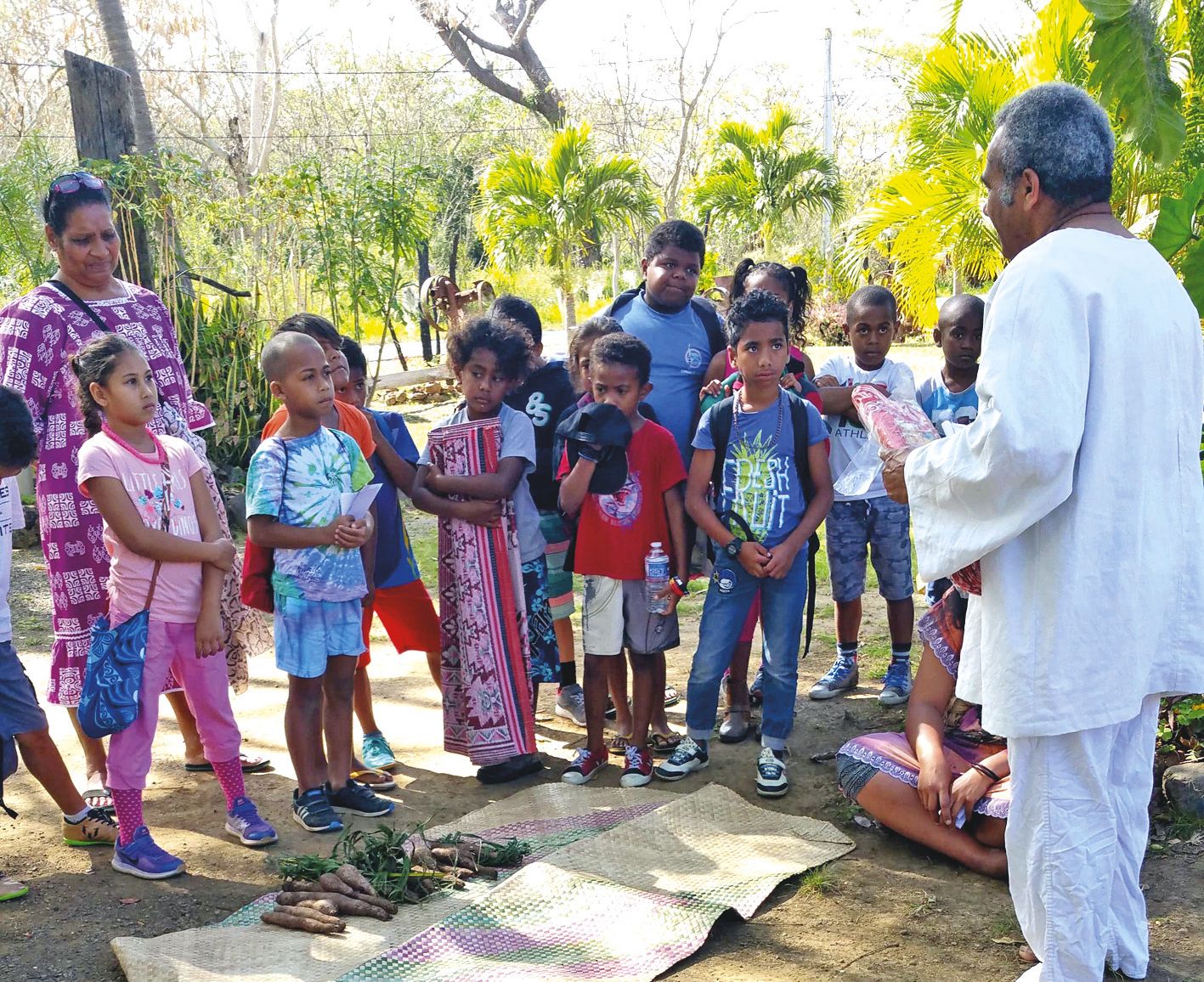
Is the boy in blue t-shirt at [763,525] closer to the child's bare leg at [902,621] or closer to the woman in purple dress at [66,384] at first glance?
the child's bare leg at [902,621]

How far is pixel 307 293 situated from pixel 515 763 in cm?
835

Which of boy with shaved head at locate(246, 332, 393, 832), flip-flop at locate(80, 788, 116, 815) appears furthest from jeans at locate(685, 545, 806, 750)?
flip-flop at locate(80, 788, 116, 815)

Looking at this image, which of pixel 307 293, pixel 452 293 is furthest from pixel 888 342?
pixel 452 293

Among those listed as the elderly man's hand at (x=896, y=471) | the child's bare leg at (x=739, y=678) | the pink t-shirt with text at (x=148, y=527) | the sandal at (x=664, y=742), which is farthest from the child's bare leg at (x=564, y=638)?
the elderly man's hand at (x=896, y=471)

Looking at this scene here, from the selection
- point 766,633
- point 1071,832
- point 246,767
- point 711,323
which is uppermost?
point 711,323

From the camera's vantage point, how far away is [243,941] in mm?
3064

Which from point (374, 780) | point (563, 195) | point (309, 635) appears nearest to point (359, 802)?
point (374, 780)

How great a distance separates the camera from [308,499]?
383cm

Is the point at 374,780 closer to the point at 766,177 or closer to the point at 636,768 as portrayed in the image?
the point at 636,768

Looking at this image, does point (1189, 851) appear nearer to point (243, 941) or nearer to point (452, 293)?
point (243, 941)

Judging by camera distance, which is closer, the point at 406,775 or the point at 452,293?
the point at 406,775

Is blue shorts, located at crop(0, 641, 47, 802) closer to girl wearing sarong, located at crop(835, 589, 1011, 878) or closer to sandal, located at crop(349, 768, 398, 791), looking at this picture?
sandal, located at crop(349, 768, 398, 791)

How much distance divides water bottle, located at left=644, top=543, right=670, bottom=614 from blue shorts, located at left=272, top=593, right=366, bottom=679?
105cm

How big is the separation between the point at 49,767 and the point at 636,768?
6.31 feet
